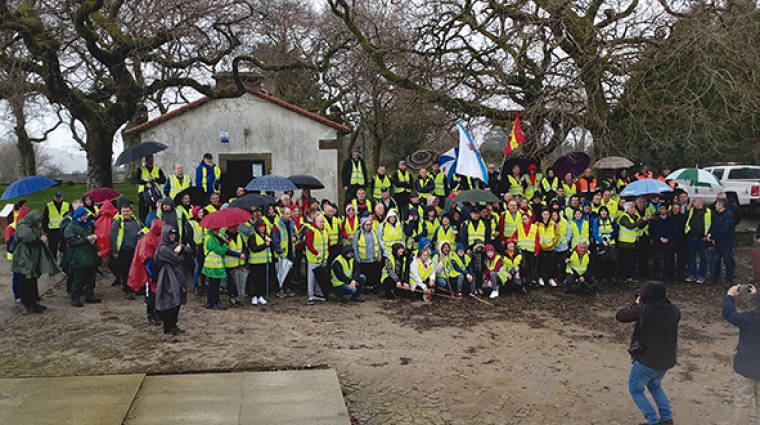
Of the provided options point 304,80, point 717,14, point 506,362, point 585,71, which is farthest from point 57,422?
point 304,80

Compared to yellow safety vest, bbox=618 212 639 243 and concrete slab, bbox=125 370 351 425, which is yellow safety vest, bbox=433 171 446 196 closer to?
yellow safety vest, bbox=618 212 639 243

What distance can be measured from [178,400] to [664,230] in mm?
10354

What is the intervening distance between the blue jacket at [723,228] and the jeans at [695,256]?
31 centimetres

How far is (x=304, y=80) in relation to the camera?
2878 centimetres

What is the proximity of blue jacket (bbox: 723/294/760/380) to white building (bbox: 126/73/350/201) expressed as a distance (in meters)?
13.1

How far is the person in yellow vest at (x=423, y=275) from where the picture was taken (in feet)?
34.6

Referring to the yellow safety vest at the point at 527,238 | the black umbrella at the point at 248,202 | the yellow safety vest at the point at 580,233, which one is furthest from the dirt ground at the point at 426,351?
the black umbrella at the point at 248,202

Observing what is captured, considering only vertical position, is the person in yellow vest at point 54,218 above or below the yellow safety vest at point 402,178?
below

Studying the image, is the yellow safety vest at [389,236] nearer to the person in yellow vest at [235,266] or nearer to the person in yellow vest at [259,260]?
the person in yellow vest at [259,260]

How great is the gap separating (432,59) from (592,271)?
7.34 meters

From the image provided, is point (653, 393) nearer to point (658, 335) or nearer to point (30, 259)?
point (658, 335)

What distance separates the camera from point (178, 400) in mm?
6078

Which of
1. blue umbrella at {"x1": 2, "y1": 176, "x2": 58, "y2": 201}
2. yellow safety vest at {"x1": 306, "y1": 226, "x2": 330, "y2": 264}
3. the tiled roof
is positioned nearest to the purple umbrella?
the tiled roof

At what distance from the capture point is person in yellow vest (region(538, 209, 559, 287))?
11.5 m
